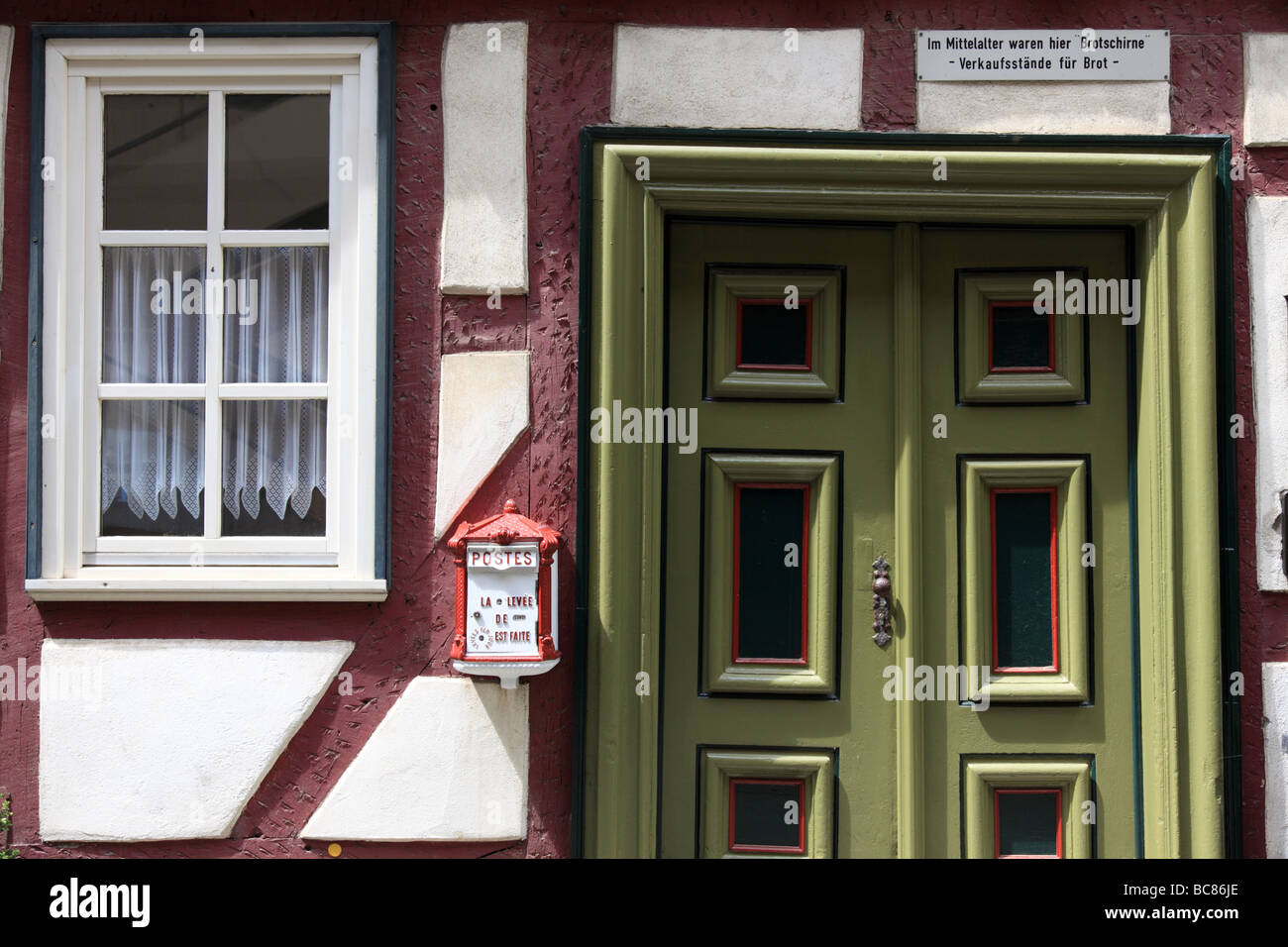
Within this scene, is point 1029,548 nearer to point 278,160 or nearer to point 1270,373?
point 1270,373

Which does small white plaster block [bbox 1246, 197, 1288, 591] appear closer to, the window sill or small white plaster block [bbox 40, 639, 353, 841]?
the window sill

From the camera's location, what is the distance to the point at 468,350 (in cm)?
347

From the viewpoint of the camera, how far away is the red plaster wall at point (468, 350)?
11.3 ft

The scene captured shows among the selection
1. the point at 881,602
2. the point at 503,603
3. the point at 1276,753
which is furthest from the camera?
the point at 881,602

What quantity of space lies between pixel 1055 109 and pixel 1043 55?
19cm

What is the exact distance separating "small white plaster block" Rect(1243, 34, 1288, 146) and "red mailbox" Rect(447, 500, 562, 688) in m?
2.78

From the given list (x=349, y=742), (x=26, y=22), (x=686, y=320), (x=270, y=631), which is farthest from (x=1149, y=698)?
(x=26, y=22)

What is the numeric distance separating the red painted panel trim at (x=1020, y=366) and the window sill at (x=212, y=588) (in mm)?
2264

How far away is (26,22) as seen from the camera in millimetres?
3523

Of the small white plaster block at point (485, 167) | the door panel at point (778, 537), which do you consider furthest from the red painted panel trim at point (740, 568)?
the small white plaster block at point (485, 167)

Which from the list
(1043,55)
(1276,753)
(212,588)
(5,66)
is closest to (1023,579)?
(1276,753)

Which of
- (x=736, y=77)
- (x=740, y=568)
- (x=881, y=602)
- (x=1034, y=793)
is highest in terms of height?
(x=736, y=77)
